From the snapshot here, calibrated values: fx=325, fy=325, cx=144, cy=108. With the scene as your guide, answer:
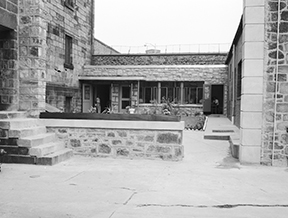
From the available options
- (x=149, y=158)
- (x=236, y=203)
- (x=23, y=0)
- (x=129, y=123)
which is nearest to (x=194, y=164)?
(x=149, y=158)

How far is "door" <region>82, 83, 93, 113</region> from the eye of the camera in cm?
1970

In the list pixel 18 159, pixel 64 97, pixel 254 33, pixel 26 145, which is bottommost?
pixel 18 159

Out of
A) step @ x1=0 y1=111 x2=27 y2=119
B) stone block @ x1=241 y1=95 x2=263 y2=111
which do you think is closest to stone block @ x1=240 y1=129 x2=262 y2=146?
stone block @ x1=241 y1=95 x2=263 y2=111

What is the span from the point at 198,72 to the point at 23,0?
43.2 ft

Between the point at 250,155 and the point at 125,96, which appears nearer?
the point at 250,155

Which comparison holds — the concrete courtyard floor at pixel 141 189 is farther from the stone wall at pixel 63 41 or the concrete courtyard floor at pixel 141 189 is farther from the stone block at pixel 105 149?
the stone wall at pixel 63 41

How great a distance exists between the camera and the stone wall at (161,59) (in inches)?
915

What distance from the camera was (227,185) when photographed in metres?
5.46

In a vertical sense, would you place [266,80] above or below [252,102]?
above

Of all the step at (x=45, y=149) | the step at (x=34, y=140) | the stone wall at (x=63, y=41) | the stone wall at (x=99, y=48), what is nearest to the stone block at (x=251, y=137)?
the step at (x=45, y=149)

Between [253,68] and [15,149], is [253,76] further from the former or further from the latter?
[15,149]

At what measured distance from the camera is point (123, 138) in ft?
25.3

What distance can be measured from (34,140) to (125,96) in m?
13.5

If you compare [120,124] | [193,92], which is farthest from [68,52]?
[120,124]
